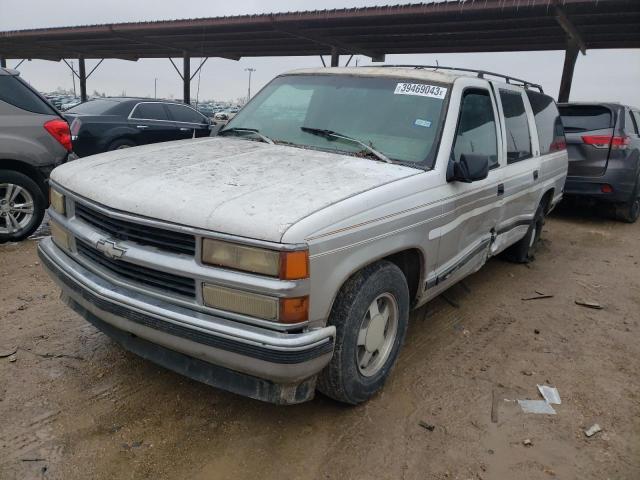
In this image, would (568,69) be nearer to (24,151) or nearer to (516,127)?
(516,127)

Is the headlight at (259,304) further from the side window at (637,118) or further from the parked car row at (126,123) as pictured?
the side window at (637,118)

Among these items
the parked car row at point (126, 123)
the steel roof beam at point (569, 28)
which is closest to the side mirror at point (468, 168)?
the parked car row at point (126, 123)

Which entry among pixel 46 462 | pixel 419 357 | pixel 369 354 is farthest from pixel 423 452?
pixel 46 462

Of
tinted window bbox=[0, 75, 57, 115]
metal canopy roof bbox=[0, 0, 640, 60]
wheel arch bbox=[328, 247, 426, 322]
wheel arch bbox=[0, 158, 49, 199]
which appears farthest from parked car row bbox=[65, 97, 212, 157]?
wheel arch bbox=[328, 247, 426, 322]

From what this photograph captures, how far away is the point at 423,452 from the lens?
2578 millimetres

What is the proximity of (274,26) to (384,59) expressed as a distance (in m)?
4.83

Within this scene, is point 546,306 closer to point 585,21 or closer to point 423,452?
point 423,452

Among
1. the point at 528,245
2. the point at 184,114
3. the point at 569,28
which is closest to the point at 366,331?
the point at 528,245

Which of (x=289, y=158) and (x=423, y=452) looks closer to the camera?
(x=423, y=452)

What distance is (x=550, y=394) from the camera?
319 centimetres

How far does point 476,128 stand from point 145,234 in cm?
247

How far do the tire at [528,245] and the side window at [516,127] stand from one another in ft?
3.57

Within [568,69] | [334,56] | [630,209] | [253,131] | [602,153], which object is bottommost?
[630,209]

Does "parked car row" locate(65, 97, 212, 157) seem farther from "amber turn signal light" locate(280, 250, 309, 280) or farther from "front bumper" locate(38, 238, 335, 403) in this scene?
"amber turn signal light" locate(280, 250, 309, 280)
